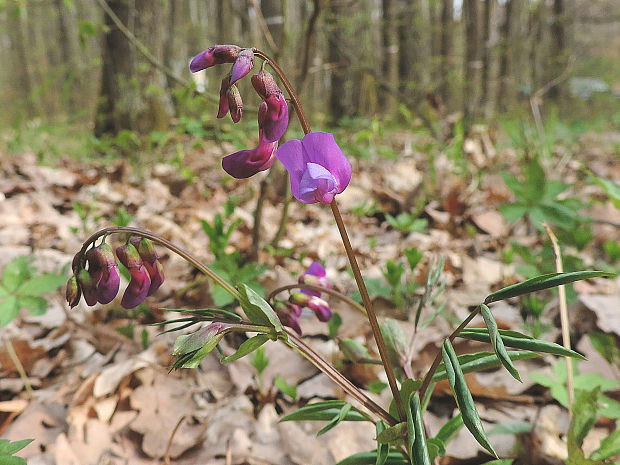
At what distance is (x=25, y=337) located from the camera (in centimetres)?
197

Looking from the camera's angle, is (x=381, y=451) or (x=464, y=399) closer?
(x=464, y=399)

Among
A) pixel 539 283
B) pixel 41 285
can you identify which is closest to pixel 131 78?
pixel 41 285

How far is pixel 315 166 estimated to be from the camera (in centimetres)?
87

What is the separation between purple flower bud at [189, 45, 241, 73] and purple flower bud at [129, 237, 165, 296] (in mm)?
404

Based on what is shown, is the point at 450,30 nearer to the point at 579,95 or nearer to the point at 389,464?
the point at 579,95

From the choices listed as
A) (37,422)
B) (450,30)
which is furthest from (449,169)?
(450,30)

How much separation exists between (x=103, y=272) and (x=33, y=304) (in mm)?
717

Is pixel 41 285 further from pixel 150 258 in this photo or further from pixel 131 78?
pixel 131 78

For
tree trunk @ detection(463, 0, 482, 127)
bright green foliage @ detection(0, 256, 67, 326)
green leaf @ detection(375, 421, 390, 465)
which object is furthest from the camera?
tree trunk @ detection(463, 0, 482, 127)

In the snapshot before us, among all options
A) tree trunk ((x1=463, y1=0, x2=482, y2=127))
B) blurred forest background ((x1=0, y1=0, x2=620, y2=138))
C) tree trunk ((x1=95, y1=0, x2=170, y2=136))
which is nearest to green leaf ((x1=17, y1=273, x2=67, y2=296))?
blurred forest background ((x1=0, y1=0, x2=620, y2=138))

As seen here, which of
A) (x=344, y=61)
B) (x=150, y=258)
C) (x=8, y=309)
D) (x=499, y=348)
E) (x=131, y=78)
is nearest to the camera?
→ (x=499, y=348)

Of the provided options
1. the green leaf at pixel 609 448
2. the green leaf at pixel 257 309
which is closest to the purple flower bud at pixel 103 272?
the green leaf at pixel 257 309

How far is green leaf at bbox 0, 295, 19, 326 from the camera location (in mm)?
1468

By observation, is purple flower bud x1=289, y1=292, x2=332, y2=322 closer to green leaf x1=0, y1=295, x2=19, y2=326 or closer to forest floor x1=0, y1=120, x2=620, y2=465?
forest floor x1=0, y1=120, x2=620, y2=465
